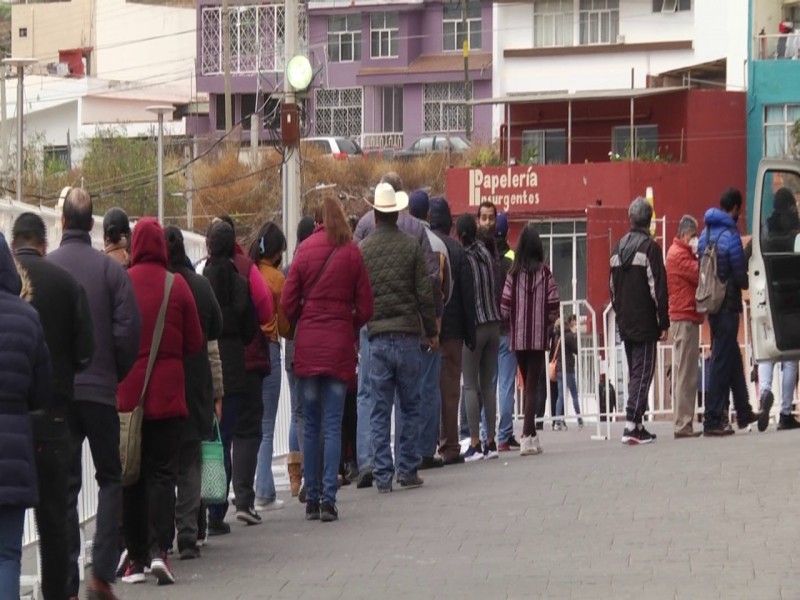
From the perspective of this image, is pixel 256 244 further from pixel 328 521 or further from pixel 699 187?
pixel 699 187

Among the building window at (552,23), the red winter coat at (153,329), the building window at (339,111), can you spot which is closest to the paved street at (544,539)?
the red winter coat at (153,329)

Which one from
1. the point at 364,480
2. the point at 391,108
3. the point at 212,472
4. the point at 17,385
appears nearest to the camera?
the point at 17,385

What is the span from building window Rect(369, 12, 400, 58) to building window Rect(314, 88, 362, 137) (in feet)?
6.37

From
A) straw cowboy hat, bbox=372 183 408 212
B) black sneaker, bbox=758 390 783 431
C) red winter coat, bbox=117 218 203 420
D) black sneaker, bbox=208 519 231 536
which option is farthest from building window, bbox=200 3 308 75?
red winter coat, bbox=117 218 203 420

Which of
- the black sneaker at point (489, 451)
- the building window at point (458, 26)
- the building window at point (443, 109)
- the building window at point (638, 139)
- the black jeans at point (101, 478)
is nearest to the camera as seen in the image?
the black jeans at point (101, 478)

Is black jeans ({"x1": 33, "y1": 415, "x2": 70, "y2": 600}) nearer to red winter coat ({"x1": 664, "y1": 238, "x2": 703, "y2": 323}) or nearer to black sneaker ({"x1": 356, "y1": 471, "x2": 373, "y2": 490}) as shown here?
black sneaker ({"x1": 356, "y1": 471, "x2": 373, "y2": 490})

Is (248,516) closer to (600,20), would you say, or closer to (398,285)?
(398,285)

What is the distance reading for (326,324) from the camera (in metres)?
12.3

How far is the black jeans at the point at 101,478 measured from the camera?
9461mm

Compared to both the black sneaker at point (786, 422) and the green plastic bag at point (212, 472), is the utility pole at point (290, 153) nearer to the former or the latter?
the black sneaker at point (786, 422)

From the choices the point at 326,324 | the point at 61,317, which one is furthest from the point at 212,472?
the point at 61,317

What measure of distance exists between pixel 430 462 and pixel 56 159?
241 feet

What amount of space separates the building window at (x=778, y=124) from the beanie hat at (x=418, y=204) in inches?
1639

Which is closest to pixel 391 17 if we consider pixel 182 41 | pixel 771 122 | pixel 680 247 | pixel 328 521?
pixel 182 41
